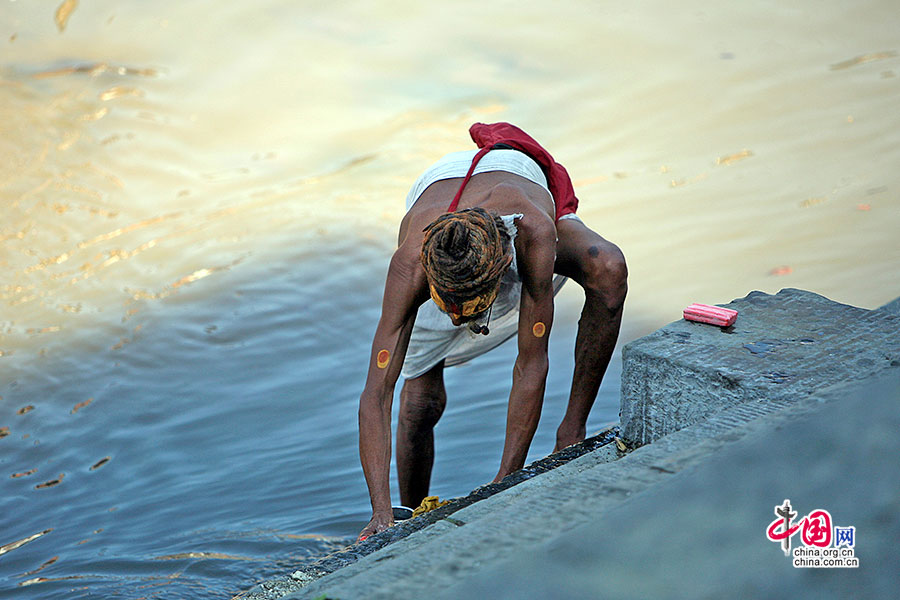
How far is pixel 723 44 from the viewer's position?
8703mm

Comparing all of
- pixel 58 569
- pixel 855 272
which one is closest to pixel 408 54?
pixel 855 272

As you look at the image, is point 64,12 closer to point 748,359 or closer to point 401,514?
point 401,514

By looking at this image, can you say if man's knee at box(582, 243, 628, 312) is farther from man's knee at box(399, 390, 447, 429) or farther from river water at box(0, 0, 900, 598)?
river water at box(0, 0, 900, 598)

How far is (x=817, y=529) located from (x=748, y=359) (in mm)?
974

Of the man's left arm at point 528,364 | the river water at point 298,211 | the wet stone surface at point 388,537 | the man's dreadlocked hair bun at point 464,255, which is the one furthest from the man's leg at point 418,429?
the man's dreadlocked hair bun at point 464,255

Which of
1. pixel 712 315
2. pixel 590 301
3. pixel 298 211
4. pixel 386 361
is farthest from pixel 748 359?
pixel 298 211

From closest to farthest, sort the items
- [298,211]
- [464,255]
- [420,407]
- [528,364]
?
[464,255] → [528,364] → [420,407] → [298,211]

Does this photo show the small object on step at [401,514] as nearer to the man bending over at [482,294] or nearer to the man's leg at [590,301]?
the man bending over at [482,294]

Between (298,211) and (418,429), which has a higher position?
(298,211)

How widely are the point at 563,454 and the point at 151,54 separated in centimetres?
788

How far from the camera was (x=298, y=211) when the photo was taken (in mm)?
7129

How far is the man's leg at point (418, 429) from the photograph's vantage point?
3.59 m

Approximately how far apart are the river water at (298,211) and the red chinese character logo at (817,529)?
2.32m

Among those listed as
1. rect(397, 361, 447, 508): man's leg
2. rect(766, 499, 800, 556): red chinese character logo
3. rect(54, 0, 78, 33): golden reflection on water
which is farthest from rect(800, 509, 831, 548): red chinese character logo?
rect(54, 0, 78, 33): golden reflection on water
